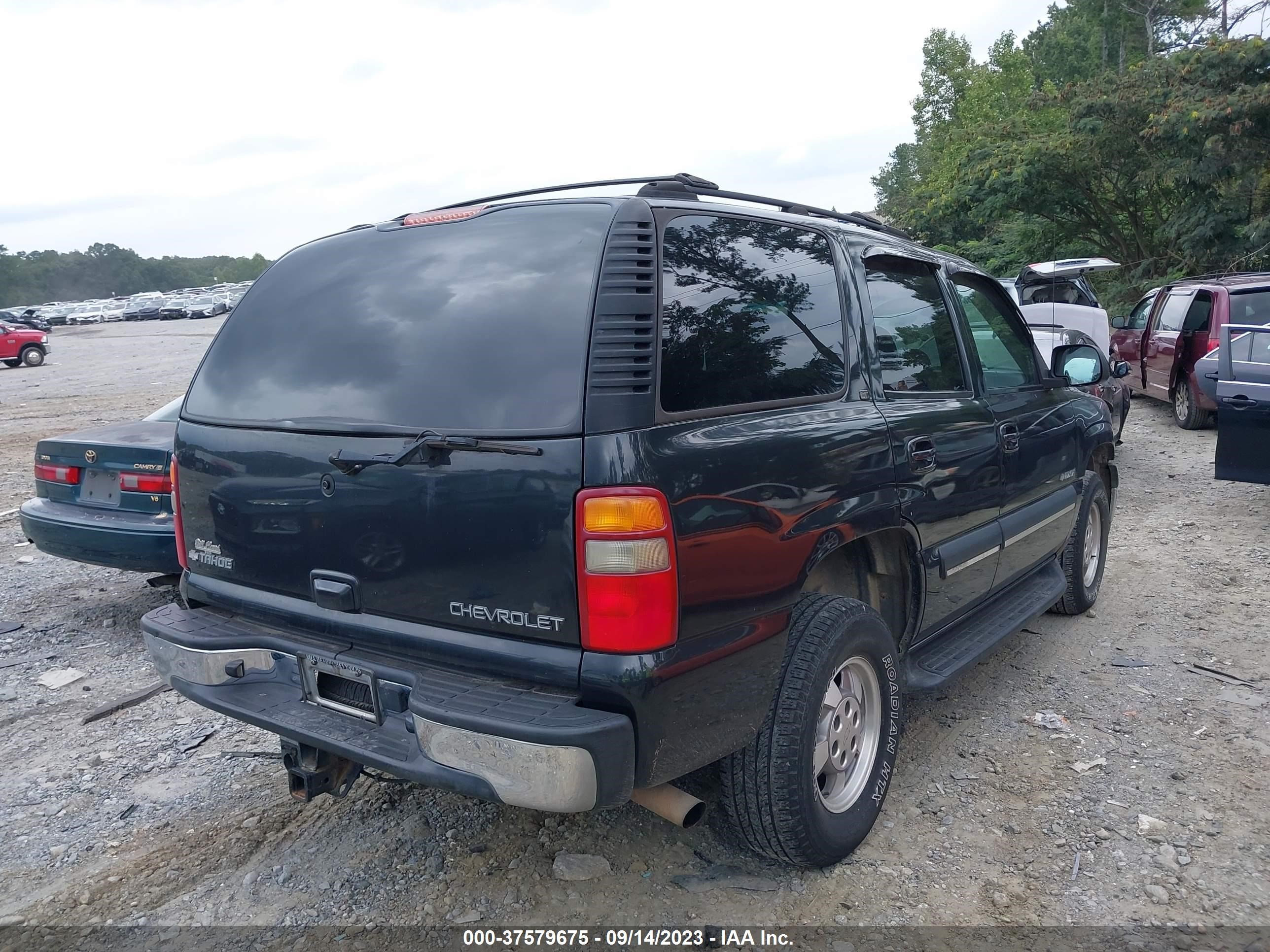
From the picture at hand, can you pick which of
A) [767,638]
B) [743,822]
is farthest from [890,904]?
[767,638]

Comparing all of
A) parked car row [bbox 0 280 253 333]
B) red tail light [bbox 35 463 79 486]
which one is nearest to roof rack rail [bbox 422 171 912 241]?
red tail light [bbox 35 463 79 486]

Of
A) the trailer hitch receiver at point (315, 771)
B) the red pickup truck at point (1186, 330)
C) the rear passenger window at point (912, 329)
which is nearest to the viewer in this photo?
the trailer hitch receiver at point (315, 771)

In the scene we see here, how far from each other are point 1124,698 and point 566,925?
109 inches

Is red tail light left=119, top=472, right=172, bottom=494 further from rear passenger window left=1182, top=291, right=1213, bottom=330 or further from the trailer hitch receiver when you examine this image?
rear passenger window left=1182, top=291, right=1213, bottom=330

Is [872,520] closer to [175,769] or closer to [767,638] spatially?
[767,638]

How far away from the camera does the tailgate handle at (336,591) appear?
2699mm

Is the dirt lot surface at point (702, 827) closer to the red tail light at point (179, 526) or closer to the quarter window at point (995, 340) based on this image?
the red tail light at point (179, 526)

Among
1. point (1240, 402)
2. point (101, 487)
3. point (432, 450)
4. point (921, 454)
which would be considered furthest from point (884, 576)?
point (1240, 402)

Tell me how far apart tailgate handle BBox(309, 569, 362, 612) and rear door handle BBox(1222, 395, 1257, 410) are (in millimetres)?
5978

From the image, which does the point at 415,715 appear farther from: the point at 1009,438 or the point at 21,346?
the point at 21,346

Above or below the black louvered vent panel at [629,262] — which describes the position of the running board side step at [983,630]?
below

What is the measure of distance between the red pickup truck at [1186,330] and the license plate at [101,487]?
9614 mm

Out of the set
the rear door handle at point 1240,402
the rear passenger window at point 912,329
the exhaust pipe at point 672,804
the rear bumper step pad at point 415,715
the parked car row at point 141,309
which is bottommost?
the exhaust pipe at point 672,804

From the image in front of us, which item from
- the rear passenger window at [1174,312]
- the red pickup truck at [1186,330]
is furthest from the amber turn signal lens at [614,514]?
the rear passenger window at [1174,312]
